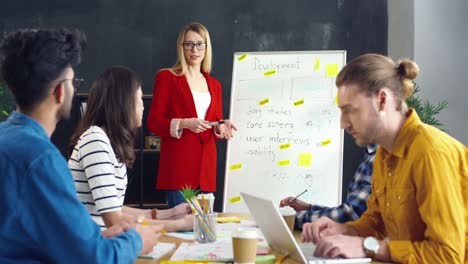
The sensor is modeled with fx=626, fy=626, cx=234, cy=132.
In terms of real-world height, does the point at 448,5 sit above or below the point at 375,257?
above

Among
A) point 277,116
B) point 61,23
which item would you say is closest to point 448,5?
point 277,116

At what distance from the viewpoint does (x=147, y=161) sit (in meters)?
5.48

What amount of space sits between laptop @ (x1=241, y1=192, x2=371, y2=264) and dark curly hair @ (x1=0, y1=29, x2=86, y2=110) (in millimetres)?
630

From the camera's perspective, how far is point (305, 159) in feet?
13.3

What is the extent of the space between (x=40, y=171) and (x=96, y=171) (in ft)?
2.76

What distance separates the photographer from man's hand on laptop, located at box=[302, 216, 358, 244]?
187 cm

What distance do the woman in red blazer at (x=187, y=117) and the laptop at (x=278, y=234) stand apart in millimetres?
1910

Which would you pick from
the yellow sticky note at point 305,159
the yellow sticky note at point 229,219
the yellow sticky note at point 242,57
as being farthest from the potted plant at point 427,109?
the yellow sticky note at point 229,219

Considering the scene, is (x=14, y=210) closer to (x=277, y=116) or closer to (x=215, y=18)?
(x=277, y=116)

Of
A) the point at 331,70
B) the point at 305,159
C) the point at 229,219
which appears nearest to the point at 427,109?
the point at 331,70

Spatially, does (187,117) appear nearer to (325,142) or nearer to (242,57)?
(242,57)

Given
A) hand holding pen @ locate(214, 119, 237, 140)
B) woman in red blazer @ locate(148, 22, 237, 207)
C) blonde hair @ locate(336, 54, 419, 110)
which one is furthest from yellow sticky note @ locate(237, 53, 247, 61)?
blonde hair @ locate(336, 54, 419, 110)

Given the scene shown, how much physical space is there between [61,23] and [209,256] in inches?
165

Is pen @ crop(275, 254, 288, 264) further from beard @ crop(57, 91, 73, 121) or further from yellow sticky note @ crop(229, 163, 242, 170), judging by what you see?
yellow sticky note @ crop(229, 163, 242, 170)
